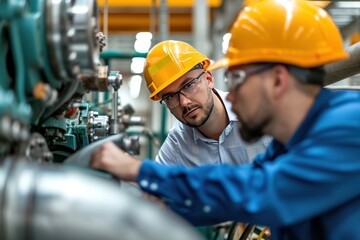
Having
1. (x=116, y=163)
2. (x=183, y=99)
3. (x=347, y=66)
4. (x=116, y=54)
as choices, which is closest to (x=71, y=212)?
(x=116, y=163)

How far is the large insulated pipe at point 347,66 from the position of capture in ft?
6.15

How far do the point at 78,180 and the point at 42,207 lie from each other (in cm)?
8

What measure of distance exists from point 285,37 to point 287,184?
1.11 ft

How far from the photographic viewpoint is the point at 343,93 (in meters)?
1.24

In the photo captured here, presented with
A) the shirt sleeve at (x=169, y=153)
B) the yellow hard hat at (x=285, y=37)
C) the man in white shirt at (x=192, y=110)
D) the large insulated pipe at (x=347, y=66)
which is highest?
the yellow hard hat at (x=285, y=37)

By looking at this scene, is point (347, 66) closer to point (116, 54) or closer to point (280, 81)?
point (280, 81)

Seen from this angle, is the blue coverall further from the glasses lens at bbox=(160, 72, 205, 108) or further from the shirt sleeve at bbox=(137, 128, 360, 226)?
the glasses lens at bbox=(160, 72, 205, 108)

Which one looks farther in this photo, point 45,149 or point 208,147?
point 208,147

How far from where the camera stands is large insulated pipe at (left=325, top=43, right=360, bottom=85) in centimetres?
187

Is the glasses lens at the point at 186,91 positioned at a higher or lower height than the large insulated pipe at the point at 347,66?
lower

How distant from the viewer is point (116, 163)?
117cm

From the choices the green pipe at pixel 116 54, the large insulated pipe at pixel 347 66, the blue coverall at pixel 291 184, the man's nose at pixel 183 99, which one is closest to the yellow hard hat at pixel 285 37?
the blue coverall at pixel 291 184

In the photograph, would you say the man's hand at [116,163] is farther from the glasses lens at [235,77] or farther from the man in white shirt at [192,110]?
the man in white shirt at [192,110]

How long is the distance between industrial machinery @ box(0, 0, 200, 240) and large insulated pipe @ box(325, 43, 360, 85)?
3.11 feet
